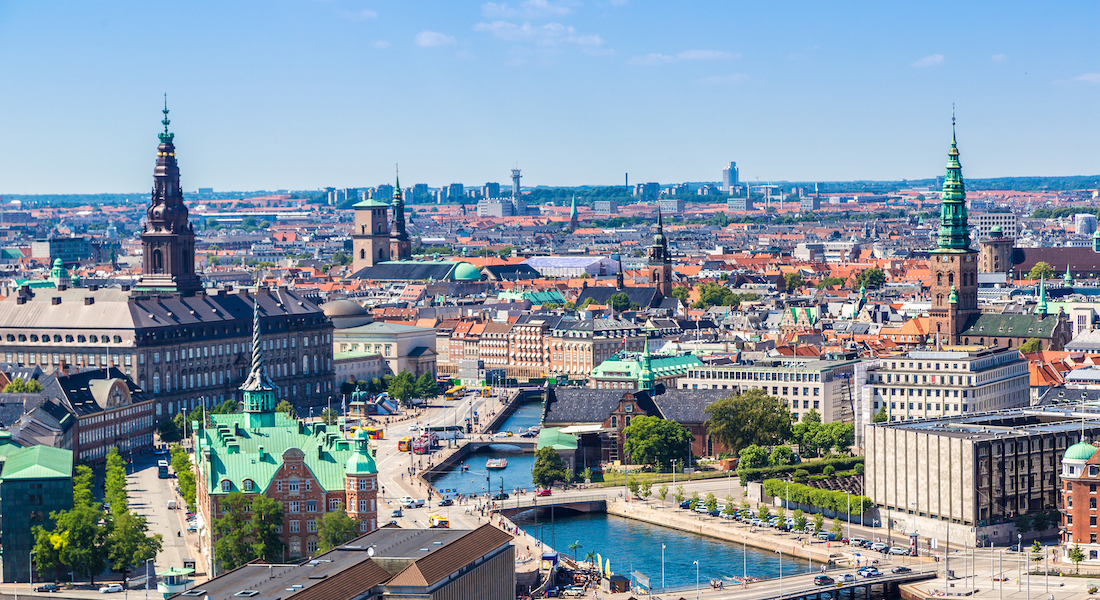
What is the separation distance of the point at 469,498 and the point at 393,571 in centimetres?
3778

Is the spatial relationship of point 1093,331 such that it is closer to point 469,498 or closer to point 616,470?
point 616,470

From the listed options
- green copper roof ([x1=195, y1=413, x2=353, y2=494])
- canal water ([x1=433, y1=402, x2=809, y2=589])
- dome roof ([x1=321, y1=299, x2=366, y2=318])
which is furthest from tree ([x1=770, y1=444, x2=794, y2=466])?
dome roof ([x1=321, y1=299, x2=366, y2=318])

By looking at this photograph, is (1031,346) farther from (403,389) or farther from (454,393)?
(403,389)

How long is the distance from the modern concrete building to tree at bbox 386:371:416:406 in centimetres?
5465

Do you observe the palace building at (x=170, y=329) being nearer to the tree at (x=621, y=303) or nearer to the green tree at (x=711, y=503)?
the green tree at (x=711, y=503)

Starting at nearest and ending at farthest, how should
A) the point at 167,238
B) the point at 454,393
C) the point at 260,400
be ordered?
the point at 260,400 → the point at 167,238 → the point at 454,393

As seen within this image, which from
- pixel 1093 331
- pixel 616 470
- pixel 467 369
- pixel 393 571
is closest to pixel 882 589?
pixel 393 571

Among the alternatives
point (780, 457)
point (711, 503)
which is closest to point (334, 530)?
point (711, 503)

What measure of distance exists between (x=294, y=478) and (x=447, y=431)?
47.2 metres

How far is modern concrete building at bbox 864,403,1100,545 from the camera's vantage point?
86500mm

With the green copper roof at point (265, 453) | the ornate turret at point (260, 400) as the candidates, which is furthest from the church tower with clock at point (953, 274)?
the green copper roof at point (265, 453)

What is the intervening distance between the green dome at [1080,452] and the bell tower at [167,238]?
74.9m

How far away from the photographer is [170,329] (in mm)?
130375

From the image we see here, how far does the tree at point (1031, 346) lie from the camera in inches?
5743
